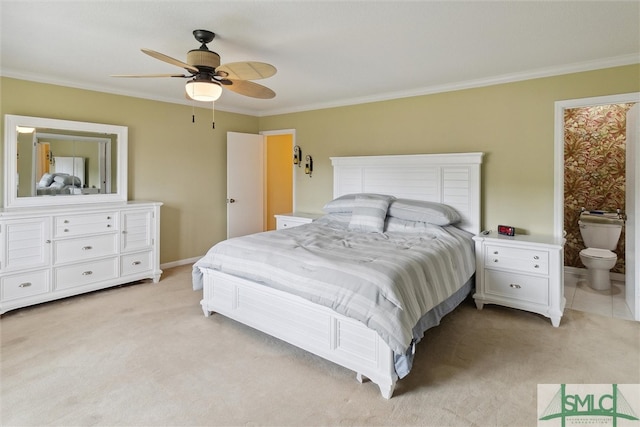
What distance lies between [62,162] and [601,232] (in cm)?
626

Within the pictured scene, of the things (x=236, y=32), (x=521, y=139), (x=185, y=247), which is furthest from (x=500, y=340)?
(x=185, y=247)

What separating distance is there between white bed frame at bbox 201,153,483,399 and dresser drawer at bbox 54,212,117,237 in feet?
5.02

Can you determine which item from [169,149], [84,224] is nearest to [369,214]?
[169,149]

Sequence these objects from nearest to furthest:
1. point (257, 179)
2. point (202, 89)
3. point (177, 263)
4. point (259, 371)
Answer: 1. point (259, 371)
2. point (202, 89)
3. point (177, 263)
4. point (257, 179)

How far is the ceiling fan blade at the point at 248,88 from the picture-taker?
283 cm

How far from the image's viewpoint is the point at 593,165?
457 cm

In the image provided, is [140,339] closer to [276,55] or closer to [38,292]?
[38,292]

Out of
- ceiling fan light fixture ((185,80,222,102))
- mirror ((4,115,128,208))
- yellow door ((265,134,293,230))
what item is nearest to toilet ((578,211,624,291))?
ceiling fan light fixture ((185,80,222,102))

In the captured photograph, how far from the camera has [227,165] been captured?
544 cm

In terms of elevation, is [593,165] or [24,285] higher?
[593,165]

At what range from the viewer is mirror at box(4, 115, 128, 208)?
365 cm

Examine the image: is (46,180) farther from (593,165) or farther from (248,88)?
(593,165)

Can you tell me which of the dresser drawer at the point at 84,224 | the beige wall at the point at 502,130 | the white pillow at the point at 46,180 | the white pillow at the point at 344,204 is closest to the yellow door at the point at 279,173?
the beige wall at the point at 502,130

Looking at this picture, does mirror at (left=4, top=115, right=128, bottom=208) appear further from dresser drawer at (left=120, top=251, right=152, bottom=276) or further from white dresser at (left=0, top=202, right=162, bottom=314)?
dresser drawer at (left=120, top=251, right=152, bottom=276)
